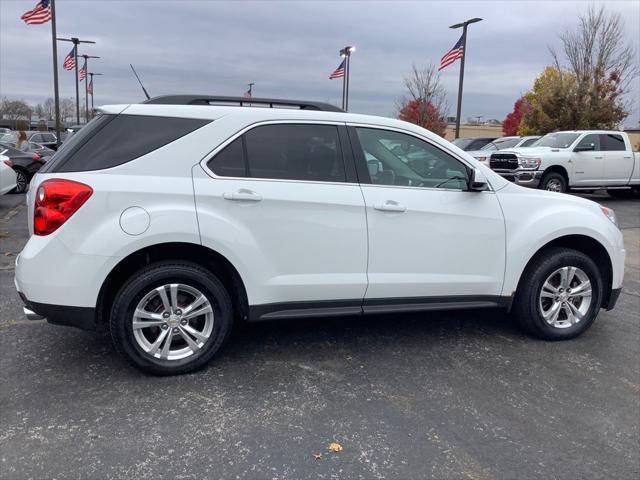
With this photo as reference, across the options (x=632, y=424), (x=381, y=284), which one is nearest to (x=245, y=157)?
(x=381, y=284)

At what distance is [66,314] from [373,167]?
2274 mm

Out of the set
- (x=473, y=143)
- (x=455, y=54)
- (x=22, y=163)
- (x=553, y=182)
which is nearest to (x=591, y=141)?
(x=553, y=182)

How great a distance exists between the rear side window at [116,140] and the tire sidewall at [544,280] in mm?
2851

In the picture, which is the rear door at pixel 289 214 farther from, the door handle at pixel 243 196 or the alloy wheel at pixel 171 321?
the alloy wheel at pixel 171 321

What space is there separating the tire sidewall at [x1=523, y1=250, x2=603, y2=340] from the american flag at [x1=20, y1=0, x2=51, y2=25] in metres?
20.5

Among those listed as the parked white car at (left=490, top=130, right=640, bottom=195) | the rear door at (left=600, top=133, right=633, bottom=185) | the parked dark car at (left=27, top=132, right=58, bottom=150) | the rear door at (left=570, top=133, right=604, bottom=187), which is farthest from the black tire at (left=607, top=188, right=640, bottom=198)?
the parked dark car at (left=27, top=132, right=58, bottom=150)

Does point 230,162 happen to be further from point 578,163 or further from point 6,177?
point 578,163

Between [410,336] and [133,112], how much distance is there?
274 cm

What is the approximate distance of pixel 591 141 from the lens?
14977 mm

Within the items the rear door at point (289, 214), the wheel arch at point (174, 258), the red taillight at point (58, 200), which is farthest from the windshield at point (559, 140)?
the red taillight at point (58, 200)

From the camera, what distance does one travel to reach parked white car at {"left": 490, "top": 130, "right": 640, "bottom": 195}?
13961 mm

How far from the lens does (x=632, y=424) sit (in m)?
3.34

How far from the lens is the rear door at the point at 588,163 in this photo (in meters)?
14.5

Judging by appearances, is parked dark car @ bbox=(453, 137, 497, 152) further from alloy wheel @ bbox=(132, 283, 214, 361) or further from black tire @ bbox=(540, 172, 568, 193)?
alloy wheel @ bbox=(132, 283, 214, 361)
